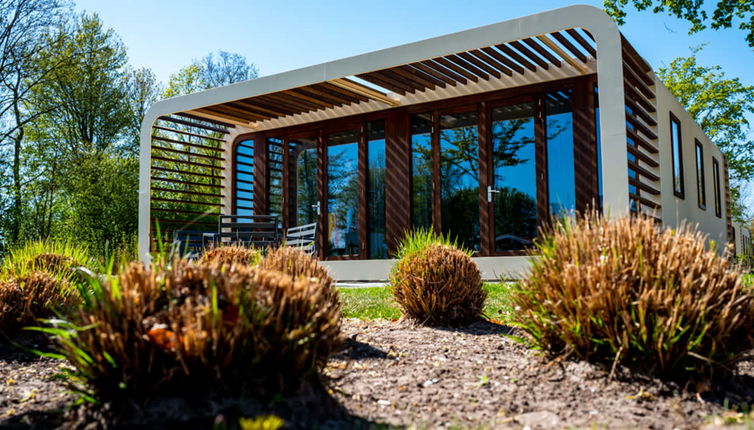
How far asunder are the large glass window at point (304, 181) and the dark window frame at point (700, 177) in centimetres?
667

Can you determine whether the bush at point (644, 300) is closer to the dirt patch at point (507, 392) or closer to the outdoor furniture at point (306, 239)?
the dirt patch at point (507, 392)

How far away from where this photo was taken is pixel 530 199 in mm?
8312

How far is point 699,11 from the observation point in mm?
12711

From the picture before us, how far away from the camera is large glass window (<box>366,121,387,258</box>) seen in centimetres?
965

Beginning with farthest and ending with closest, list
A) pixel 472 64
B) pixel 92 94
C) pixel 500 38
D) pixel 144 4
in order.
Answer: pixel 92 94, pixel 144 4, pixel 472 64, pixel 500 38

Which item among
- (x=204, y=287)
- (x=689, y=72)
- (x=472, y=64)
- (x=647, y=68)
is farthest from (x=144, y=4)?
(x=689, y=72)

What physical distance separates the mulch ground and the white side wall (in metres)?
3.52

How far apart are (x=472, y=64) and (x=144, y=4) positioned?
11.4 m

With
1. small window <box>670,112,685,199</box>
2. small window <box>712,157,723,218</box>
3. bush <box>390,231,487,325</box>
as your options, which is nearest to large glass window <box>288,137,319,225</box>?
small window <box>670,112,685,199</box>

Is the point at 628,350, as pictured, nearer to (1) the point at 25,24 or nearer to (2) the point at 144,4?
(2) the point at 144,4

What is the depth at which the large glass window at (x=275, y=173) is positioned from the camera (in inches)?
432

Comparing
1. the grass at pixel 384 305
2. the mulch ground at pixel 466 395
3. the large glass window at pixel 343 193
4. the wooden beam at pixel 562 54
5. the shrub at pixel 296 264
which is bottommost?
the mulch ground at pixel 466 395

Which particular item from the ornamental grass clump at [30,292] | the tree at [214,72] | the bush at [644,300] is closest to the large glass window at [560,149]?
the bush at [644,300]

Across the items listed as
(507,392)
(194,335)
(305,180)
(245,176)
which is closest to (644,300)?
(507,392)
